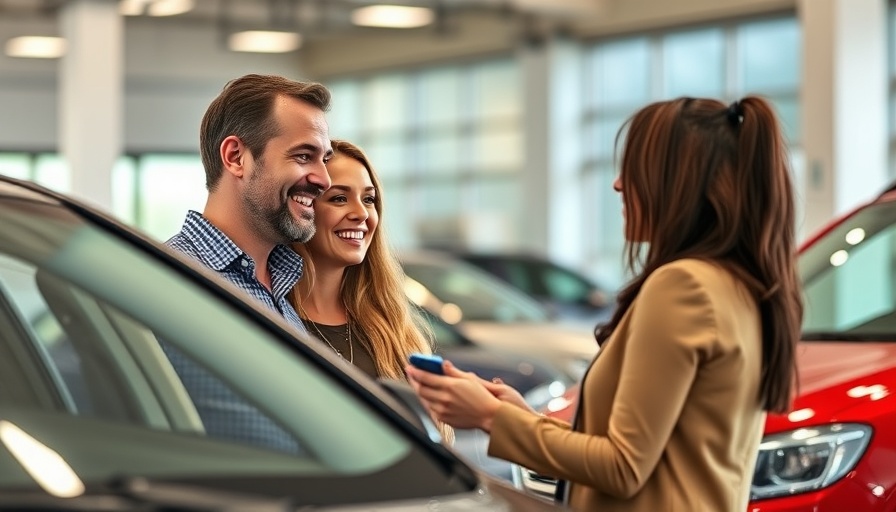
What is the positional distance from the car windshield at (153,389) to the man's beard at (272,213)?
65 centimetres

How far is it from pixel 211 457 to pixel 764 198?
3.22 feet

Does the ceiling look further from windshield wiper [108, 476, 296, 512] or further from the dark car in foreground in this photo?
windshield wiper [108, 476, 296, 512]

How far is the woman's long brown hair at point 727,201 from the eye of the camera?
2375 mm

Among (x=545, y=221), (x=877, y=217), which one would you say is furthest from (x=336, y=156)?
(x=545, y=221)

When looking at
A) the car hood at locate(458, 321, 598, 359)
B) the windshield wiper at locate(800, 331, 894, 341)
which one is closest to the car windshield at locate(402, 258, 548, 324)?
the car hood at locate(458, 321, 598, 359)

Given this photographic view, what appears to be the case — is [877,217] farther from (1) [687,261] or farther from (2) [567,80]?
(2) [567,80]

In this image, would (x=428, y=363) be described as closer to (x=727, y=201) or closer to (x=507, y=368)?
(x=727, y=201)

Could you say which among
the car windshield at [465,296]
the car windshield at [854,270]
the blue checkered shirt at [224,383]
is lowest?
the car windshield at [465,296]

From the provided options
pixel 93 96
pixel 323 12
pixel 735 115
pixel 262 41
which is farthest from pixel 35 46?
pixel 735 115

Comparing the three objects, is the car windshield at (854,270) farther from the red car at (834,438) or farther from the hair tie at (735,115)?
the hair tie at (735,115)

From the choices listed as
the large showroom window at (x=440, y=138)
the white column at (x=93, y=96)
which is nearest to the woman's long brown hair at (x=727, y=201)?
the white column at (x=93, y=96)

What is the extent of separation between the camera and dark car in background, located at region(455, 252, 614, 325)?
544 inches

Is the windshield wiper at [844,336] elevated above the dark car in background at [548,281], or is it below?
above

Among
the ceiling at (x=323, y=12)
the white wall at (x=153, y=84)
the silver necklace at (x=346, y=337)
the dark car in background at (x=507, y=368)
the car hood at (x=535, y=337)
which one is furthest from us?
the white wall at (x=153, y=84)
